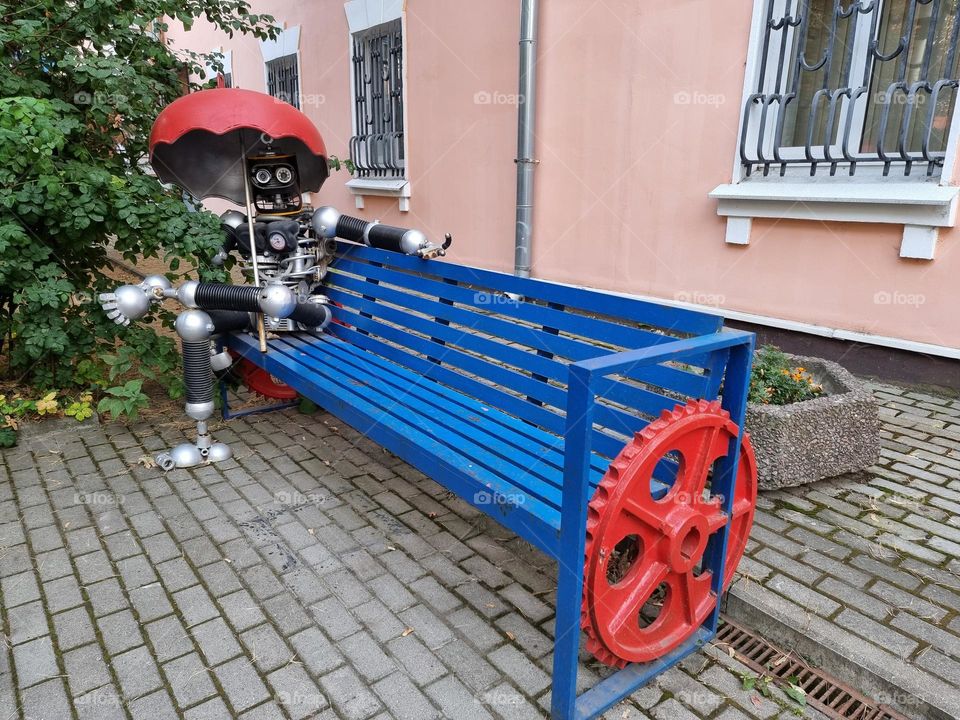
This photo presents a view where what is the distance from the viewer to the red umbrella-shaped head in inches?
137

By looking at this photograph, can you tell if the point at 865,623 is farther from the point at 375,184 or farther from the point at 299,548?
the point at 375,184

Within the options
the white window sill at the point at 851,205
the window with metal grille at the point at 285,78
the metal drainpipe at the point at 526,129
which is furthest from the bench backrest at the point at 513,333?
the window with metal grille at the point at 285,78

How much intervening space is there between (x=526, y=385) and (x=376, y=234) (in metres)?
1.62

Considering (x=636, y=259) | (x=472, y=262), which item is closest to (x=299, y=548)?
(x=636, y=259)

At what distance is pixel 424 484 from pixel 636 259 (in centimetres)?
320

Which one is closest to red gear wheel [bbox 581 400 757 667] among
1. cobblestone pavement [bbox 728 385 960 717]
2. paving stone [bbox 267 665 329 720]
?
cobblestone pavement [bbox 728 385 960 717]

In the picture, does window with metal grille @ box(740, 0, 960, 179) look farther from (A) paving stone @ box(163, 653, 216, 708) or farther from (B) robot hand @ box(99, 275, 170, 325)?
(A) paving stone @ box(163, 653, 216, 708)

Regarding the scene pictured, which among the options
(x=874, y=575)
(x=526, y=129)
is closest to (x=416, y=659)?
(x=874, y=575)

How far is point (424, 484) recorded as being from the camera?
3.53 meters

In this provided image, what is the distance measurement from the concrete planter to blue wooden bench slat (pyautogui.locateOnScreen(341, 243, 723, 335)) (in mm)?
1100

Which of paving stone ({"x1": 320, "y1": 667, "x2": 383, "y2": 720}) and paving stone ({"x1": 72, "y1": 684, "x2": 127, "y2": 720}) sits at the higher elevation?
paving stone ({"x1": 320, "y1": 667, "x2": 383, "y2": 720})

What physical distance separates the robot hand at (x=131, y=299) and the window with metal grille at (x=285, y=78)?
26.1 ft

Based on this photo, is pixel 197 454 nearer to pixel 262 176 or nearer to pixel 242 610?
pixel 242 610

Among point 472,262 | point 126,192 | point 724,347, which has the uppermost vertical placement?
point 126,192
